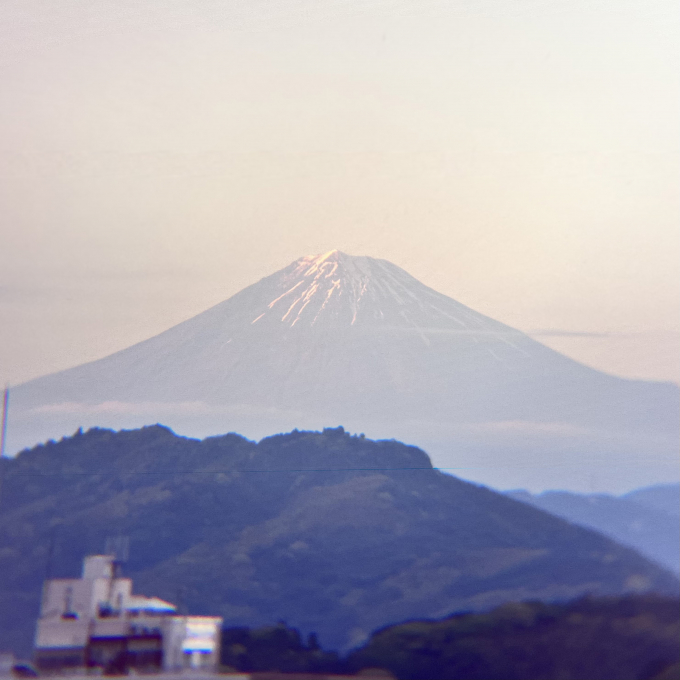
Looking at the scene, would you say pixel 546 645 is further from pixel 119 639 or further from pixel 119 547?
pixel 119 547

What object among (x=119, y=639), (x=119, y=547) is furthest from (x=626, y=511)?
(x=119, y=639)

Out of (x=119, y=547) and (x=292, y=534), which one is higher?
(x=292, y=534)

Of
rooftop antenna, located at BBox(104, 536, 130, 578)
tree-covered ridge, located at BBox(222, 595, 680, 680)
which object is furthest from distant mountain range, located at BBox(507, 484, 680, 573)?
rooftop antenna, located at BBox(104, 536, 130, 578)

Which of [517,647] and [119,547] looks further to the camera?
[119,547]

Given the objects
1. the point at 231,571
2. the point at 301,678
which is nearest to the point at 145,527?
the point at 231,571

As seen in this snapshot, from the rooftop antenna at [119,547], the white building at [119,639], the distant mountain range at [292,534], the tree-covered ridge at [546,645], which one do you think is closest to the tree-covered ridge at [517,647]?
the tree-covered ridge at [546,645]

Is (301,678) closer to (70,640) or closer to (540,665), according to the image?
(540,665)
